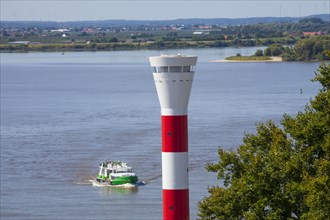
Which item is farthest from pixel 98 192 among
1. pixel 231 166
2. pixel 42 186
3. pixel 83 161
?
pixel 231 166

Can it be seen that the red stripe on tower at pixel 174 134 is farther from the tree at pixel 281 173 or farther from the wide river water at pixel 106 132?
the wide river water at pixel 106 132

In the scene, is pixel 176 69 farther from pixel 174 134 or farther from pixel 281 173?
pixel 281 173

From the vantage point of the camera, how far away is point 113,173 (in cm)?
4347

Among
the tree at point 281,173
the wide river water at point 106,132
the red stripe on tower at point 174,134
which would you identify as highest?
the red stripe on tower at point 174,134

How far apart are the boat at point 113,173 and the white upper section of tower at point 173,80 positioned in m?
26.7

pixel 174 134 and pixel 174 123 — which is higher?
pixel 174 123

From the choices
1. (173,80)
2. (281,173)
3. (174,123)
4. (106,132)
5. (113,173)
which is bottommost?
(106,132)

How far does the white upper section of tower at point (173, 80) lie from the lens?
16109mm

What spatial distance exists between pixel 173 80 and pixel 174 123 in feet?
2.08

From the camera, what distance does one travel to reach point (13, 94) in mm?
90875

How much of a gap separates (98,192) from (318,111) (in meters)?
25.7

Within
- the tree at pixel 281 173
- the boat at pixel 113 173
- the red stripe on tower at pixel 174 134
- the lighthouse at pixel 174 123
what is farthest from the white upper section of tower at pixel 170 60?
the boat at pixel 113 173

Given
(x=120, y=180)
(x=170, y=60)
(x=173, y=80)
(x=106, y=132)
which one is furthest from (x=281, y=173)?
(x=106, y=132)

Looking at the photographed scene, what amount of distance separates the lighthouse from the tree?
0.74 metres
